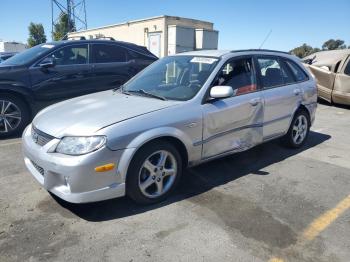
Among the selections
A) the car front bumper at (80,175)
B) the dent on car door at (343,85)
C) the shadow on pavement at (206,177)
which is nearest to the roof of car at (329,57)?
the dent on car door at (343,85)

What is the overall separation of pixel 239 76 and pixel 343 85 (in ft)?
21.7

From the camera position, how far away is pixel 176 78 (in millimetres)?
4332

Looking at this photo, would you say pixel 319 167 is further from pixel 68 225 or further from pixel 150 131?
pixel 68 225

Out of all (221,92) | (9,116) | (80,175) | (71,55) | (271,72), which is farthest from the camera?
(71,55)

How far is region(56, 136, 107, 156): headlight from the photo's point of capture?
10.2ft

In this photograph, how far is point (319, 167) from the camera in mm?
4938

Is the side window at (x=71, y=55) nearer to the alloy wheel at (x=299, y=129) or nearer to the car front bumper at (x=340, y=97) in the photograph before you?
the alloy wheel at (x=299, y=129)

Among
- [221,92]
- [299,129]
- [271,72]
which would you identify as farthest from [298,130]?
[221,92]

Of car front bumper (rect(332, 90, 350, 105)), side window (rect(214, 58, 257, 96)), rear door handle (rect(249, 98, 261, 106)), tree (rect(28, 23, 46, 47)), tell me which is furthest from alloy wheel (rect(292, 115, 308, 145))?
tree (rect(28, 23, 46, 47))

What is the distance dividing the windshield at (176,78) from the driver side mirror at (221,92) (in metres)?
0.18

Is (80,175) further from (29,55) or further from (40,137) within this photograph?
(29,55)

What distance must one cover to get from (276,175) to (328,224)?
1.26 metres

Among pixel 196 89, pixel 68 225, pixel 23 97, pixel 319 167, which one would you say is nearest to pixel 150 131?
pixel 196 89

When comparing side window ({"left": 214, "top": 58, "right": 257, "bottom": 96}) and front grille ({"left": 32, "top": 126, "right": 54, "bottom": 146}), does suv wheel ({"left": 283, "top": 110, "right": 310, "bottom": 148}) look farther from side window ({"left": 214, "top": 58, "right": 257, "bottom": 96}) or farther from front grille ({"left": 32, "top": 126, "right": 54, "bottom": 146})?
front grille ({"left": 32, "top": 126, "right": 54, "bottom": 146})
